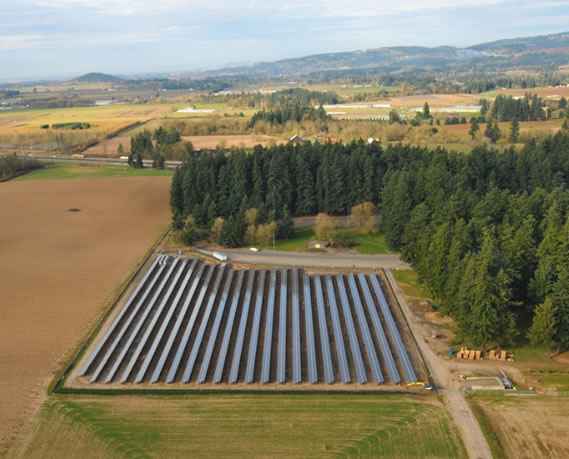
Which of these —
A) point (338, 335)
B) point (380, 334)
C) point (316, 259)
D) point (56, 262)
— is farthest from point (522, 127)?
point (56, 262)

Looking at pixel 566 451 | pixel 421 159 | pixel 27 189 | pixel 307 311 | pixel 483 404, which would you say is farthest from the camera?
pixel 27 189

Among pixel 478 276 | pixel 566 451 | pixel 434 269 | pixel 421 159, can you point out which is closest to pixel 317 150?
pixel 421 159

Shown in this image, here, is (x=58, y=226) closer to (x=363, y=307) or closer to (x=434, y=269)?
(x=363, y=307)

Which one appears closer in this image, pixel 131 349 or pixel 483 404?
pixel 483 404

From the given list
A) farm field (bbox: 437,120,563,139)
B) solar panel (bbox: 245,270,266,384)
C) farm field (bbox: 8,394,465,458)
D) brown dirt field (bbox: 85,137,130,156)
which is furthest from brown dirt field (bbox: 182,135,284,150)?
farm field (bbox: 8,394,465,458)

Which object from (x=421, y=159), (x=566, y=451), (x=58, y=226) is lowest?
(x=566, y=451)

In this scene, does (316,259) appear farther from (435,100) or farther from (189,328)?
(435,100)
